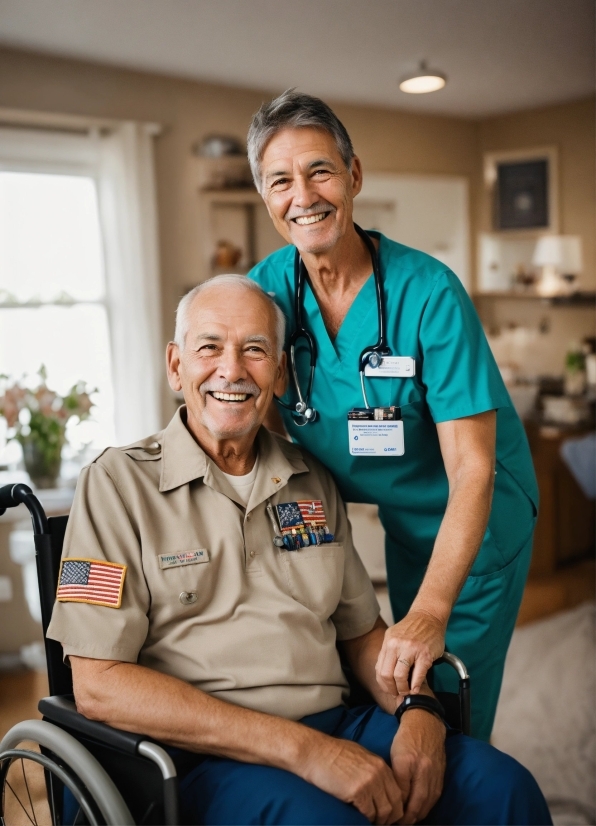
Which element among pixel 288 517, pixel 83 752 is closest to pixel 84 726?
pixel 83 752

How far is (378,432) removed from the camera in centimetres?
148

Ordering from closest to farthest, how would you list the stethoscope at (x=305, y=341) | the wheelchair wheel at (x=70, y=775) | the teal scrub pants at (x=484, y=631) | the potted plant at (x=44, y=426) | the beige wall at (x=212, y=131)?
the wheelchair wheel at (x=70, y=775)
the stethoscope at (x=305, y=341)
the teal scrub pants at (x=484, y=631)
the potted plant at (x=44, y=426)
the beige wall at (x=212, y=131)

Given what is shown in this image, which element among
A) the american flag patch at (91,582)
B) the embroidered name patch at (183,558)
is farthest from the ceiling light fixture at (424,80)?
the american flag patch at (91,582)

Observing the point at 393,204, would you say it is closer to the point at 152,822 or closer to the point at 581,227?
the point at 581,227

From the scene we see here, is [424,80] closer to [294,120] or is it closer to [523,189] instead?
[523,189]

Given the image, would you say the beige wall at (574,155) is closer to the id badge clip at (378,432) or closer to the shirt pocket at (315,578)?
the id badge clip at (378,432)

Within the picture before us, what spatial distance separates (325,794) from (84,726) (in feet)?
1.15

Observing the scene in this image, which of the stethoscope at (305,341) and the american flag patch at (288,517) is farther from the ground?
the stethoscope at (305,341)

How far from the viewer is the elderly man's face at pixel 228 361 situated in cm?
141

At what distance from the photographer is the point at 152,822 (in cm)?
111

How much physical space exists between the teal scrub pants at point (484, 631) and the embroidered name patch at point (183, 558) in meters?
0.55

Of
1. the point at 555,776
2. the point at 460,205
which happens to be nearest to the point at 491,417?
the point at 555,776

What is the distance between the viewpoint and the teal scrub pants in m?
1.63

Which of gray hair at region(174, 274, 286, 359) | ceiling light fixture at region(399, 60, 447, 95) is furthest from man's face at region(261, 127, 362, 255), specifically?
ceiling light fixture at region(399, 60, 447, 95)
